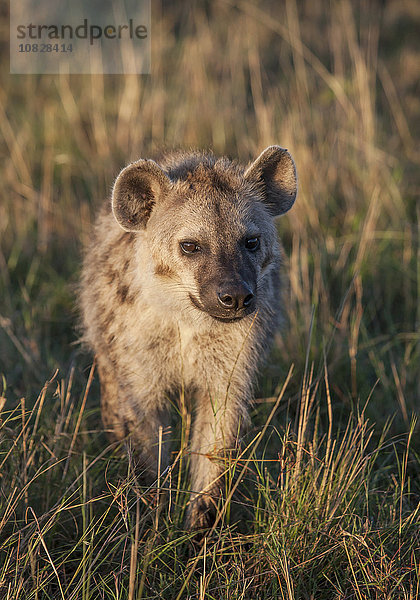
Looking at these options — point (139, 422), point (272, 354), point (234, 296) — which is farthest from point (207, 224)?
point (272, 354)

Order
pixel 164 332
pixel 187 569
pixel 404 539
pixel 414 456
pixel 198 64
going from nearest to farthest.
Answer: pixel 187 569 → pixel 404 539 → pixel 164 332 → pixel 414 456 → pixel 198 64

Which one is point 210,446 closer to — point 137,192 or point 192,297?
point 192,297

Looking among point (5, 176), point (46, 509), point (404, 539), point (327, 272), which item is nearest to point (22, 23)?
point (5, 176)

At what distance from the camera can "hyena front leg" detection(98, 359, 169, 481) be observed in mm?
3627

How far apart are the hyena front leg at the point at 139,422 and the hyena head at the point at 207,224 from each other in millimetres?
583

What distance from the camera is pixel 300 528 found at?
9.89 ft

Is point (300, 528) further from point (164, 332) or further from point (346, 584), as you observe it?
point (164, 332)

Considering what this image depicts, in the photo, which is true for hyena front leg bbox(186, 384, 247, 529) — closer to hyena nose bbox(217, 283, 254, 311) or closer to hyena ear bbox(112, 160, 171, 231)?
hyena nose bbox(217, 283, 254, 311)

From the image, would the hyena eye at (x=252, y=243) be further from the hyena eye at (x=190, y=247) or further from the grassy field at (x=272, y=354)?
the grassy field at (x=272, y=354)

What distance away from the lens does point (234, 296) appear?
119 inches

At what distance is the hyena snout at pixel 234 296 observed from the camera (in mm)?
3014

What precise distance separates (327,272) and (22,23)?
5559 mm
